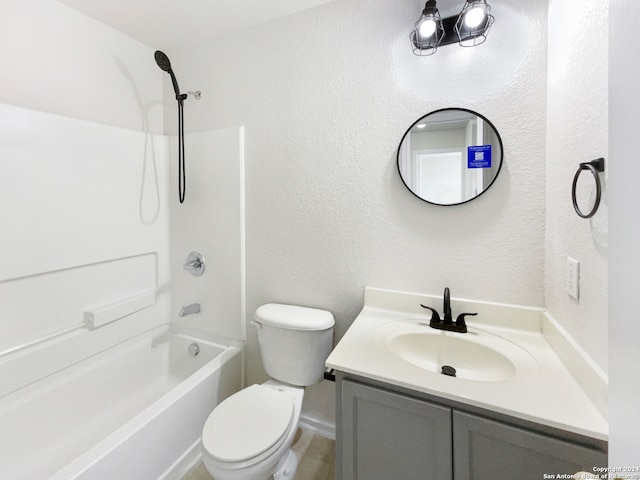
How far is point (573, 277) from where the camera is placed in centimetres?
97

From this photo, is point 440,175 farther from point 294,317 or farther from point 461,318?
point 294,317

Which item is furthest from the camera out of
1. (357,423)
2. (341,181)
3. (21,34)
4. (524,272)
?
(341,181)

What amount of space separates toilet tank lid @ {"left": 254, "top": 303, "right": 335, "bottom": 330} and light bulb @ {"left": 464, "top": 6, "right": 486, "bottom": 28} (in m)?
1.50

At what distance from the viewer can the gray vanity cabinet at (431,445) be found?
782 mm

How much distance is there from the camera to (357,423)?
1021 mm

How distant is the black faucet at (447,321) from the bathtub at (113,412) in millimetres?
1238

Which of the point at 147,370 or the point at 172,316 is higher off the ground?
the point at 172,316

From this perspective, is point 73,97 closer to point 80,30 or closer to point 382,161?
point 80,30

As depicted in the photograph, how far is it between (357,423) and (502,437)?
0.45 metres

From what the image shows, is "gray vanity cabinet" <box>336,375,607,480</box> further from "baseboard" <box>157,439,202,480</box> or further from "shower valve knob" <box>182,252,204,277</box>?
"shower valve knob" <box>182,252,204,277</box>

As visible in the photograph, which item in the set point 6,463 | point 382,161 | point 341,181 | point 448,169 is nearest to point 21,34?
point 341,181

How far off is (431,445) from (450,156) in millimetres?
1175

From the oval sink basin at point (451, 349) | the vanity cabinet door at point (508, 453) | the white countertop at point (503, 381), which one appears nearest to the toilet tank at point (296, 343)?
the white countertop at point (503, 381)

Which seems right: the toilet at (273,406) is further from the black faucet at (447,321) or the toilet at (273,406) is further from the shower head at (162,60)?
the shower head at (162,60)
